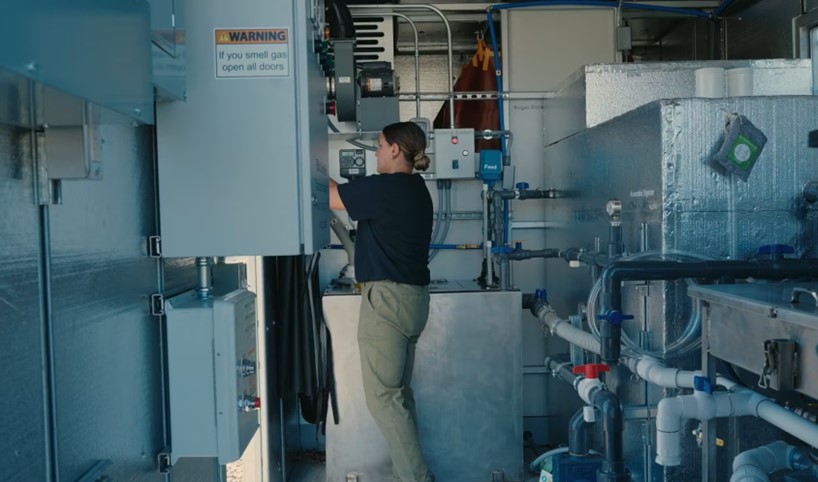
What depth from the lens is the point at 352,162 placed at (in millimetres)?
3002

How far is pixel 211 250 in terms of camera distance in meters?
1.74

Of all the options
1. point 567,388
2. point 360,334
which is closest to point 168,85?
point 360,334

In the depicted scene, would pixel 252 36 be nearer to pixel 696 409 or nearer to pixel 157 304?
pixel 157 304

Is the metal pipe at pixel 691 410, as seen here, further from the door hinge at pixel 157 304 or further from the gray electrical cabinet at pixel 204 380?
the door hinge at pixel 157 304

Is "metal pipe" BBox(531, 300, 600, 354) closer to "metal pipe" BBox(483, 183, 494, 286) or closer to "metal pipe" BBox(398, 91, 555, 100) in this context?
"metal pipe" BBox(483, 183, 494, 286)

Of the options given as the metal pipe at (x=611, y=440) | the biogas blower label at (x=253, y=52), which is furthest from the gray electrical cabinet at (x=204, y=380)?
the metal pipe at (x=611, y=440)

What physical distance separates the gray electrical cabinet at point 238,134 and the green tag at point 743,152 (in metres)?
1.26

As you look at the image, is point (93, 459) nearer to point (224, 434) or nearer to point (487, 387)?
point (224, 434)

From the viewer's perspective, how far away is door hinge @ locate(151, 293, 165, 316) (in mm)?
1717

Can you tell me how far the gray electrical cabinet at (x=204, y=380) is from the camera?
5.61 ft

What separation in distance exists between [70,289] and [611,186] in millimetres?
1892

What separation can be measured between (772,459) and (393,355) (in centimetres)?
141

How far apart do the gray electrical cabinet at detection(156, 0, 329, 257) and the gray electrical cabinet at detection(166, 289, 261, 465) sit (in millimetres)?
160

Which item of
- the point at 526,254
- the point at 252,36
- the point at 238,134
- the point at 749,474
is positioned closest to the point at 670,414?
the point at 749,474
